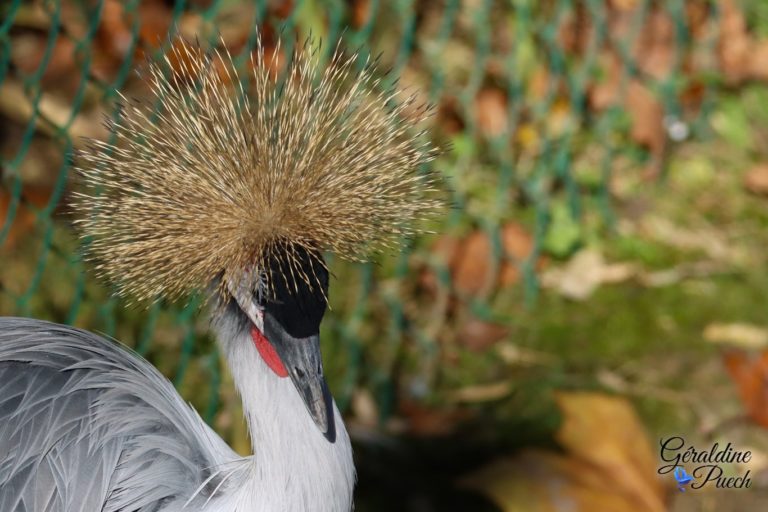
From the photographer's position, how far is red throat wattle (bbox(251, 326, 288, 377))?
5.22 ft

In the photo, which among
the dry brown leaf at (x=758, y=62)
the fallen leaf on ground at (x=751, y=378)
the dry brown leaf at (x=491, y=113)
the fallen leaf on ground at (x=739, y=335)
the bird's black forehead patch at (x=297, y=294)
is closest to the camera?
the bird's black forehead patch at (x=297, y=294)

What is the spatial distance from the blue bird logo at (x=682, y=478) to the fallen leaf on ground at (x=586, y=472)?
0.04 metres

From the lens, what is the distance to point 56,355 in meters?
1.72

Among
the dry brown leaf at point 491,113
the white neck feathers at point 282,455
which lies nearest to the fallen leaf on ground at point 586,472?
the white neck feathers at point 282,455

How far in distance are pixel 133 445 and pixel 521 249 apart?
4.86 ft

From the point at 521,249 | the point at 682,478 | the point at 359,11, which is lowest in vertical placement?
the point at 682,478

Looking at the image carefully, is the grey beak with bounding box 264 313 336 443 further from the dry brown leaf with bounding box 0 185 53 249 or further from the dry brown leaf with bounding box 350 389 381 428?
the dry brown leaf with bounding box 0 185 53 249

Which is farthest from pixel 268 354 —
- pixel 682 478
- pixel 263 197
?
pixel 682 478

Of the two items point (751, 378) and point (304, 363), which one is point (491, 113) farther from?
point (304, 363)

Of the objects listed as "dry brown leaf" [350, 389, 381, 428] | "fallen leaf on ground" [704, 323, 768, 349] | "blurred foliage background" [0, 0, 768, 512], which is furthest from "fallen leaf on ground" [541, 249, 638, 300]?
"dry brown leaf" [350, 389, 381, 428]

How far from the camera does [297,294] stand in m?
1.50

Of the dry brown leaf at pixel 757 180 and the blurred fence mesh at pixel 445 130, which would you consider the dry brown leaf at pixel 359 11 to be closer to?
the blurred fence mesh at pixel 445 130

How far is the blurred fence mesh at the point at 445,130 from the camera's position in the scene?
8.36 ft

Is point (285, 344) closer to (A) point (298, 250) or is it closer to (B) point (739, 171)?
(A) point (298, 250)
